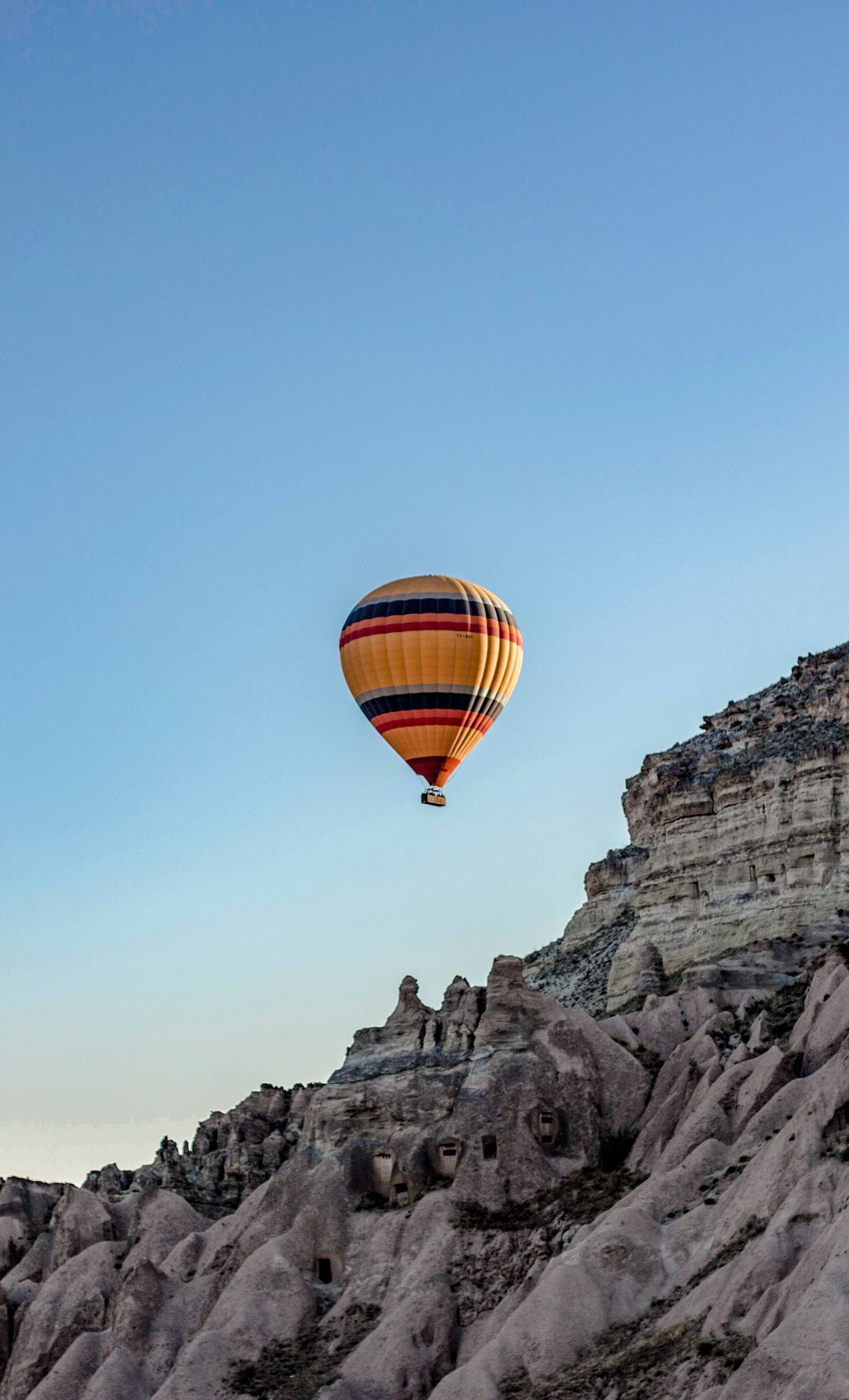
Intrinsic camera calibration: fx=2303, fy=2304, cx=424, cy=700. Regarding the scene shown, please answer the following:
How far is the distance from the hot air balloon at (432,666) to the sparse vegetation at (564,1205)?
2719 centimetres

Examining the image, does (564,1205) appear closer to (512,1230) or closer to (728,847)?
(512,1230)

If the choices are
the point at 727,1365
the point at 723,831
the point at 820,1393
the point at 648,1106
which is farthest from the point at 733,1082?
the point at 723,831

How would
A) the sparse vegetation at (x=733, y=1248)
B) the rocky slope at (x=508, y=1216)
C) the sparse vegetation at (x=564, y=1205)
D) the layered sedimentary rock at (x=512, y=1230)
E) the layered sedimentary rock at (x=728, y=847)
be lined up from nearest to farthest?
the layered sedimentary rock at (x=512, y=1230) → the rocky slope at (x=508, y=1216) → the sparse vegetation at (x=733, y=1248) → the sparse vegetation at (x=564, y=1205) → the layered sedimentary rock at (x=728, y=847)

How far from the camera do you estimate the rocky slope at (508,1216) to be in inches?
2255

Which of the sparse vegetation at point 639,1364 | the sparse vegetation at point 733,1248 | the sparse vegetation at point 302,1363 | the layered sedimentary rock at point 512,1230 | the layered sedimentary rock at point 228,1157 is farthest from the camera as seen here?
the layered sedimentary rock at point 228,1157

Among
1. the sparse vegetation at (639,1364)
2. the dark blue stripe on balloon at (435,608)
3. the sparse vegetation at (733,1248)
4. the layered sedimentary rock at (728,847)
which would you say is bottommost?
the sparse vegetation at (639,1364)

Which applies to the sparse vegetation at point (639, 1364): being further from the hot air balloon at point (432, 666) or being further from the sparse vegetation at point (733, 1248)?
the hot air balloon at point (432, 666)

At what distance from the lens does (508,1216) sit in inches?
2803

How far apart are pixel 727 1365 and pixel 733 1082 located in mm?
17759

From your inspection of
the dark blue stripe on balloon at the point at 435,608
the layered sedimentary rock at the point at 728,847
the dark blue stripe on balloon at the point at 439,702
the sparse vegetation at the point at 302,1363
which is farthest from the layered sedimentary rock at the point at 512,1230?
the dark blue stripe on balloon at the point at 435,608

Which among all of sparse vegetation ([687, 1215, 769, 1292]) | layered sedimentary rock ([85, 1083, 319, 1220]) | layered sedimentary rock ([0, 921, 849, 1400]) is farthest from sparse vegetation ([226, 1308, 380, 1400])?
layered sedimentary rock ([85, 1083, 319, 1220])

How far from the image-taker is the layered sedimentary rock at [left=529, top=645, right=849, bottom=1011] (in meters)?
99.1

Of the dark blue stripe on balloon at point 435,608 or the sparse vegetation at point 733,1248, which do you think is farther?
the dark blue stripe on balloon at point 435,608

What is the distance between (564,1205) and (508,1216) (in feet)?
5.84
